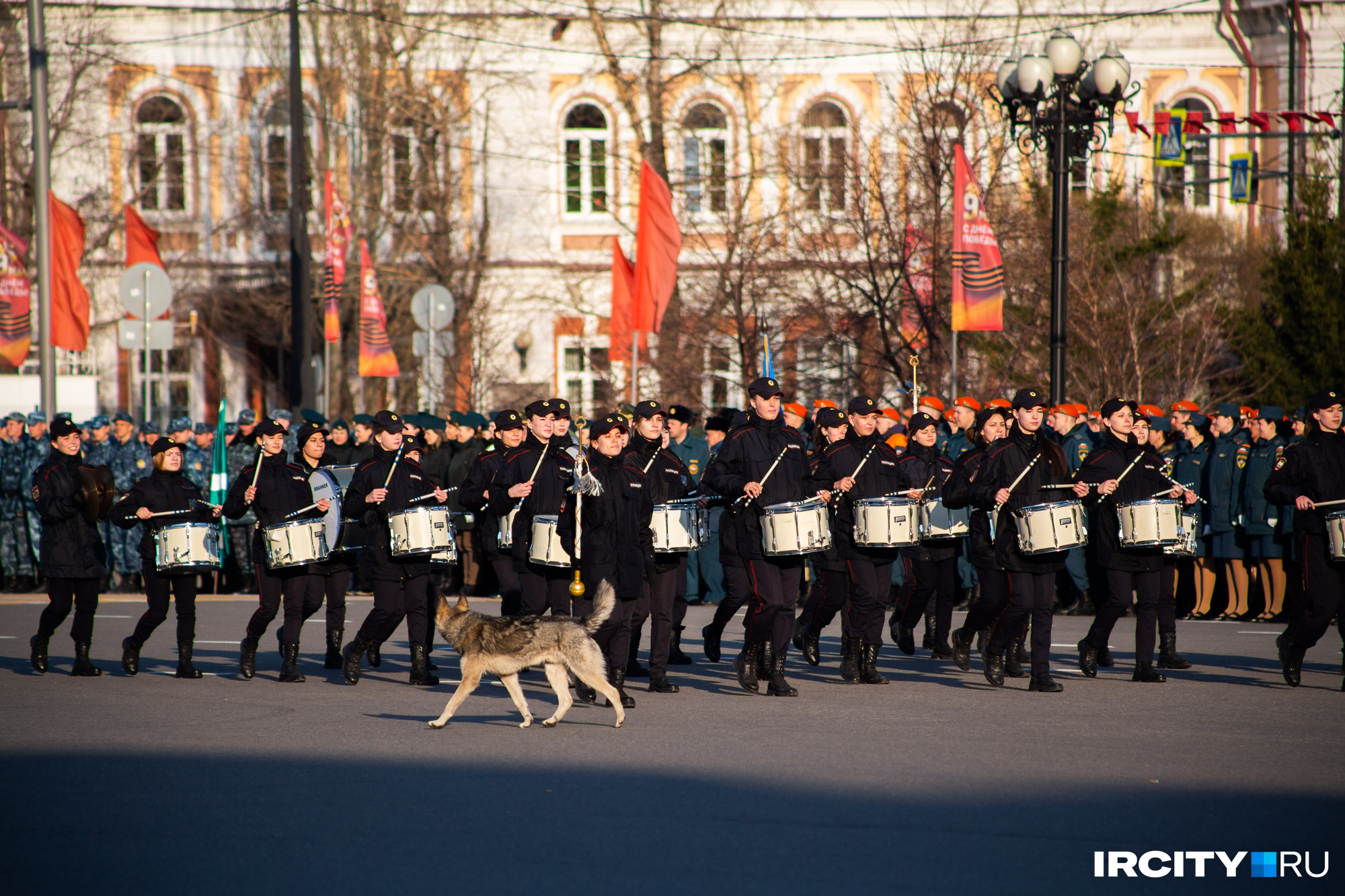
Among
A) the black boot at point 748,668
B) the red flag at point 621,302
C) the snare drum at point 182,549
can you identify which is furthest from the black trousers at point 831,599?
the red flag at point 621,302

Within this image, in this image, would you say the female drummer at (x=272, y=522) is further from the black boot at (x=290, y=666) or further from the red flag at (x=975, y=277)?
the red flag at (x=975, y=277)

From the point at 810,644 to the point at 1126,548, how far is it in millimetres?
2963

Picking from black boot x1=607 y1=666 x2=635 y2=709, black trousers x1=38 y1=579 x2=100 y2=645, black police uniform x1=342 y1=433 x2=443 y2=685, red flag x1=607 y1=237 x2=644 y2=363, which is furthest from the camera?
red flag x1=607 y1=237 x2=644 y2=363

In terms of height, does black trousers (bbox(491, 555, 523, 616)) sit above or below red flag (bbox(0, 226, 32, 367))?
below

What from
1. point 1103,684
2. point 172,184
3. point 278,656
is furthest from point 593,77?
point 1103,684

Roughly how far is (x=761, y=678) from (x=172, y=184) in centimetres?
2899

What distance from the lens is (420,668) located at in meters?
12.5

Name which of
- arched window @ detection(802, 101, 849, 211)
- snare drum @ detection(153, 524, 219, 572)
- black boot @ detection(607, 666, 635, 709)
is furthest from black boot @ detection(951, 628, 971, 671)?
arched window @ detection(802, 101, 849, 211)

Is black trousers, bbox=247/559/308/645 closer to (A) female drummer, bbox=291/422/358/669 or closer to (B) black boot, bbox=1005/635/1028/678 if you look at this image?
(A) female drummer, bbox=291/422/358/669

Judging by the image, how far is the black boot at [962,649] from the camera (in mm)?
12961

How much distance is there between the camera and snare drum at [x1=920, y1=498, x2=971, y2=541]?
1358cm

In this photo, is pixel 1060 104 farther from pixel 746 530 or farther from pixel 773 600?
pixel 773 600

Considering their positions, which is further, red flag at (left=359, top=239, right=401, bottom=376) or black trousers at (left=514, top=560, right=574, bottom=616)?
red flag at (left=359, top=239, right=401, bottom=376)

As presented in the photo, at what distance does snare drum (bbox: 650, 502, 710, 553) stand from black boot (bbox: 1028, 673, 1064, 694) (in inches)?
110
